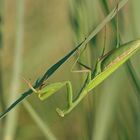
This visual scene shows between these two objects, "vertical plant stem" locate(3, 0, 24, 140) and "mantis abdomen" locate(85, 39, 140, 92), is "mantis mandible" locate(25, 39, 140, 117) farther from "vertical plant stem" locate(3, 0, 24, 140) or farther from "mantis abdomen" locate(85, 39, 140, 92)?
"vertical plant stem" locate(3, 0, 24, 140)

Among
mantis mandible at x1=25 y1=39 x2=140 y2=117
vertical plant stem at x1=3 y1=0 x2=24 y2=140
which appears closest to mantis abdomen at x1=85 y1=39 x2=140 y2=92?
mantis mandible at x1=25 y1=39 x2=140 y2=117

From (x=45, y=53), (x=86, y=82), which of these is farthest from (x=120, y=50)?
(x=45, y=53)

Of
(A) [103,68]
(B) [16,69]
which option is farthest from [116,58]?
(B) [16,69]

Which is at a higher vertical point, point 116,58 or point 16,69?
point 16,69

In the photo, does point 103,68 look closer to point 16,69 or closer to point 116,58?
point 116,58

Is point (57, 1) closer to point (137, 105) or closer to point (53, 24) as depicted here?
point (53, 24)

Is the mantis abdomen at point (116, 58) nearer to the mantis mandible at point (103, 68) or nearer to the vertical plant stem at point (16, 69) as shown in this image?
the mantis mandible at point (103, 68)

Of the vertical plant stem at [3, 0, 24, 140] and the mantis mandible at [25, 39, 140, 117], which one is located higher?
A: the vertical plant stem at [3, 0, 24, 140]

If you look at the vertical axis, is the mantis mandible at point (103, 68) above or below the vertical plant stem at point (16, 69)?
below

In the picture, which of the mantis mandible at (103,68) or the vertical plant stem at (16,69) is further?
the vertical plant stem at (16,69)

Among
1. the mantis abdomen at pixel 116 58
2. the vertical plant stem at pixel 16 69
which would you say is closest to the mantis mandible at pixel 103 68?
the mantis abdomen at pixel 116 58

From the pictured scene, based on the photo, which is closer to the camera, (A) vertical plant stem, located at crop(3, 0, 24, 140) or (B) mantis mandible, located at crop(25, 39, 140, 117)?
(B) mantis mandible, located at crop(25, 39, 140, 117)
